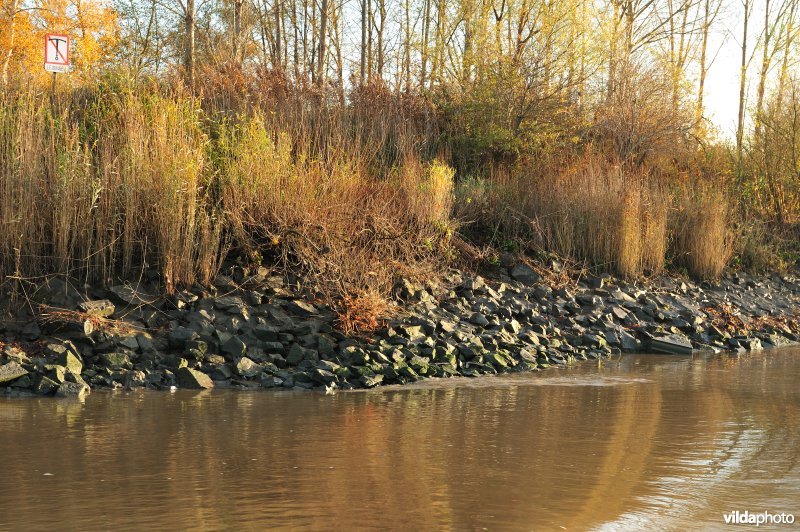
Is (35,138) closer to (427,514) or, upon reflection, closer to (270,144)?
(270,144)

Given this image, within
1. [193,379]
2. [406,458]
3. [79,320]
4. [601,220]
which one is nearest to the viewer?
[406,458]

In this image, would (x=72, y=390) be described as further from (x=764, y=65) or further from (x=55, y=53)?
(x=764, y=65)

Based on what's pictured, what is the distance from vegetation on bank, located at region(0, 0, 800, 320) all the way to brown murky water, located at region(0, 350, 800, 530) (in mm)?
2553

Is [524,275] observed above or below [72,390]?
above

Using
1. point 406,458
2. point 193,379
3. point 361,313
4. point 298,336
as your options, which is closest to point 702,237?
point 361,313

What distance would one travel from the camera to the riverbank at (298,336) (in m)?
8.01

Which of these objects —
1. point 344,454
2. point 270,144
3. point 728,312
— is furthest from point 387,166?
point 344,454

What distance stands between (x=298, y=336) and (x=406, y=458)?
3761mm

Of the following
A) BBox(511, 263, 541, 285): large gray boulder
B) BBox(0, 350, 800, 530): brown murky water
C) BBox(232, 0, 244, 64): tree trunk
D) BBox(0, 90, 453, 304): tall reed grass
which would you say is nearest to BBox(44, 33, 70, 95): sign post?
BBox(0, 90, 453, 304): tall reed grass

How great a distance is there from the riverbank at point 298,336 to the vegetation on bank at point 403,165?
1.42 ft

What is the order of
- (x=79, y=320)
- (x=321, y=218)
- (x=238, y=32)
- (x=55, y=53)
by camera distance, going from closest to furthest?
(x=79, y=320)
(x=321, y=218)
(x=55, y=53)
(x=238, y=32)

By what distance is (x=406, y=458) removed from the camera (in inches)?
211

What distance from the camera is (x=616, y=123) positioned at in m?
18.0

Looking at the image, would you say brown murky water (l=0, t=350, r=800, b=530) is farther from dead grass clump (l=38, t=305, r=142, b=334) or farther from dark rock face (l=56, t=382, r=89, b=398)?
dead grass clump (l=38, t=305, r=142, b=334)
